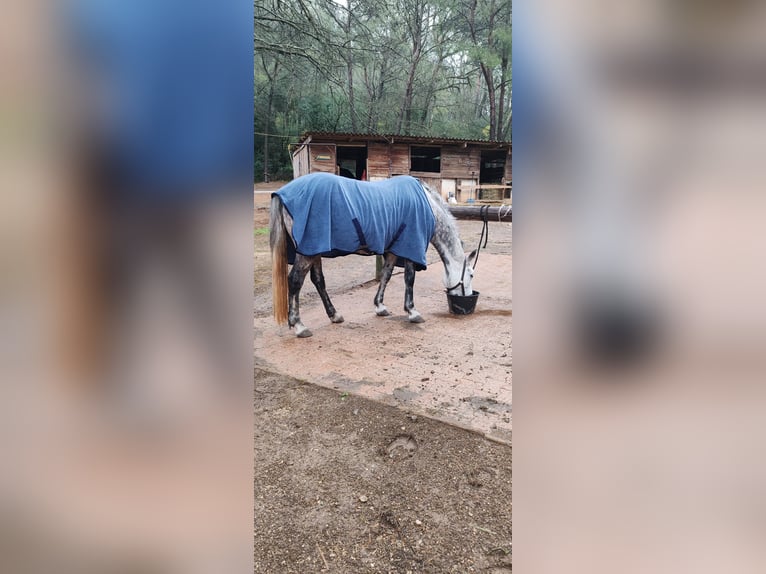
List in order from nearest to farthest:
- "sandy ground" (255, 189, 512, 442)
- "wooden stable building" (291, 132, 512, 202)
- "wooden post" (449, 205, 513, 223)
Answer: "sandy ground" (255, 189, 512, 442)
"wooden post" (449, 205, 513, 223)
"wooden stable building" (291, 132, 512, 202)

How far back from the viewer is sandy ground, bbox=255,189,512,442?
3115 mm

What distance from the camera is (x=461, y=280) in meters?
5.24

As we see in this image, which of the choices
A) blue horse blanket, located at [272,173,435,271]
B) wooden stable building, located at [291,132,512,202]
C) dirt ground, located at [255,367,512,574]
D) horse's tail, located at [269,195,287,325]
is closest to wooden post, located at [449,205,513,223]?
blue horse blanket, located at [272,173,435,271]

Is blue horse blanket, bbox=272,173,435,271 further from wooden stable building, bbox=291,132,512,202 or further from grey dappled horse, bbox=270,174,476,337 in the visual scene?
wooden stable building, bbox=291,132,512,202

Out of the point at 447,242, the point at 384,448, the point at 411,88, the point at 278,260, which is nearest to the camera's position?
the point at 384,448

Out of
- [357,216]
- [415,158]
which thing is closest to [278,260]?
[357,216]

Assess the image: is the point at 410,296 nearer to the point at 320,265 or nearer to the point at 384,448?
the point at 320,265

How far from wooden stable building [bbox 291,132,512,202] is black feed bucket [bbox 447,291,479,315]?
10809 mm

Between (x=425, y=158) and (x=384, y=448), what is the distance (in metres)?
16.9
